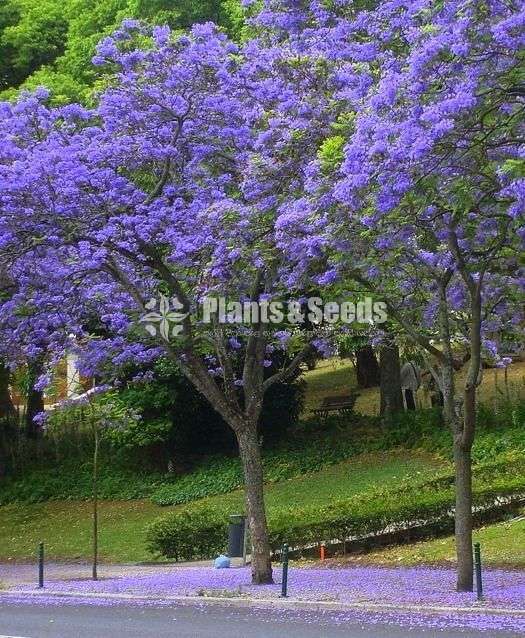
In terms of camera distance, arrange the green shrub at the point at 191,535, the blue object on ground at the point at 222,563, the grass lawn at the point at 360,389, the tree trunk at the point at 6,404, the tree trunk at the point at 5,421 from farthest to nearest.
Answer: the tree trunk at the point at 6,404, the tree trunk at the point at 5,421, the grass lawn at the point at 360,389, the green shrub at the point at 191,535, the blue object on ground at the point at 222,563

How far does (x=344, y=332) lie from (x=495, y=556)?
4.43 metres

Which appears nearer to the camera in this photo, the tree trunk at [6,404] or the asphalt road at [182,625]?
the asphalt road at [182,625]

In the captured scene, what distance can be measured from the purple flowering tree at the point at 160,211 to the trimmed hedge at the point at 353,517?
3.19 m

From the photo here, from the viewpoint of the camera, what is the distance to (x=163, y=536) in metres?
17.5

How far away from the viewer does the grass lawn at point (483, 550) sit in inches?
547

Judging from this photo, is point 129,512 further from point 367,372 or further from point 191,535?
point 367,372

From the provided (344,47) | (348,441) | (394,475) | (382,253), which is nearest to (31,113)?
(344,47)

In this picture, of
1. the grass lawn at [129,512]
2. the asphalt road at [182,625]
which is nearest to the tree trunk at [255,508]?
the asphalt road at [182,625]

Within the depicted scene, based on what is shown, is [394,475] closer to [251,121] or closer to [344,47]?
[251,121]

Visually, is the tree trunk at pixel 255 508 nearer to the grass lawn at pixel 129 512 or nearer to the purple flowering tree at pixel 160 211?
the purple flowering tree at pixel 160 211

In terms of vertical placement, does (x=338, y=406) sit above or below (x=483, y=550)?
above

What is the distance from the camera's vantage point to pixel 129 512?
81.0ft

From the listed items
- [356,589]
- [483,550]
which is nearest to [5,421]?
[483,550]

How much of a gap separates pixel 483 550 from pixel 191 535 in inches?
236
